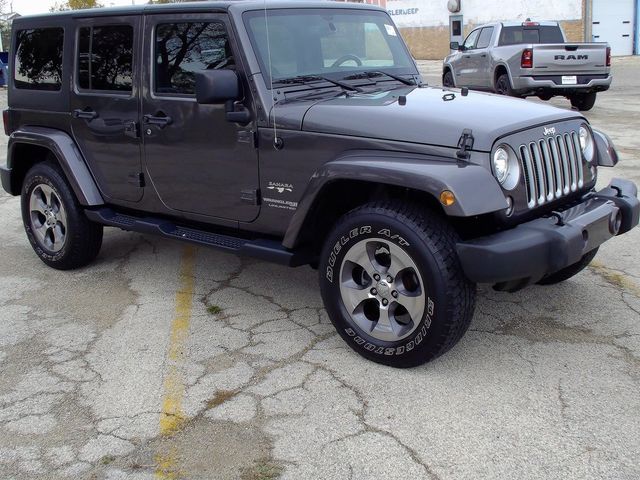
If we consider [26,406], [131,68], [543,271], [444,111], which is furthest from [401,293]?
[131,68]

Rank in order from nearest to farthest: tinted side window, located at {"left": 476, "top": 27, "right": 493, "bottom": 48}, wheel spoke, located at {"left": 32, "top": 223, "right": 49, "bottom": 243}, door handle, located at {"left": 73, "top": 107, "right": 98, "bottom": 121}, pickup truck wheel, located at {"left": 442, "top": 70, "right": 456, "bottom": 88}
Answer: door handle, located at {"left": 73, "top": 107, "right": 98, "bottom": 121}
wheel spoke, located at {"left": 32, "top": 223, "right": 49, "bottom": 243}
tinted side window, located at {"left": 476, "top": 27, "right": 493, "bottom": 48}
pickup truck wheel, located at {"left": 442, "top": 70, "right": 456, "bottom": 88}

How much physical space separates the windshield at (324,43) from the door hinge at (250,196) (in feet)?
2.15

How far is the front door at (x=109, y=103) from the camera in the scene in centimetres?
498

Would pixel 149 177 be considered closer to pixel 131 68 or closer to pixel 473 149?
pixel 131 68

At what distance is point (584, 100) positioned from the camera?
47.7 feet

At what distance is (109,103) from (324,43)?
5.12ft

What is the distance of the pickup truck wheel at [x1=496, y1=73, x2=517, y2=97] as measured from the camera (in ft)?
46.8

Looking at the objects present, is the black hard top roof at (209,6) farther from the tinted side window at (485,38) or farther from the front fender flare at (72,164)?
the tinted side window at (485,38)

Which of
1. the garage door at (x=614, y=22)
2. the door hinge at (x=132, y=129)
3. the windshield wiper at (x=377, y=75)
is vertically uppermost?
the garage door at (x=614, y=22)

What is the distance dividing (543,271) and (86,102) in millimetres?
3389

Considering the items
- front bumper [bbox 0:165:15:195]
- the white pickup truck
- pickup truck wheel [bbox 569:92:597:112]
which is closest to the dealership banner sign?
the white pickup truck

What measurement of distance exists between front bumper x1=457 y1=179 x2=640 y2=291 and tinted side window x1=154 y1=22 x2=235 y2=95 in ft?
6.23

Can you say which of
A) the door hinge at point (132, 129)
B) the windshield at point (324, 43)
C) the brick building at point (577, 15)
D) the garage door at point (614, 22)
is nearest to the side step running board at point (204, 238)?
the door hinge at point (132, 129)

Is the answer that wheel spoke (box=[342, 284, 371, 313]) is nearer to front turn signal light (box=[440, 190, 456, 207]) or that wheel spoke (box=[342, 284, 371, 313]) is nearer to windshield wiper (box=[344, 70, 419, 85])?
front turn signal light (box=[440, 190, 456, 207])
